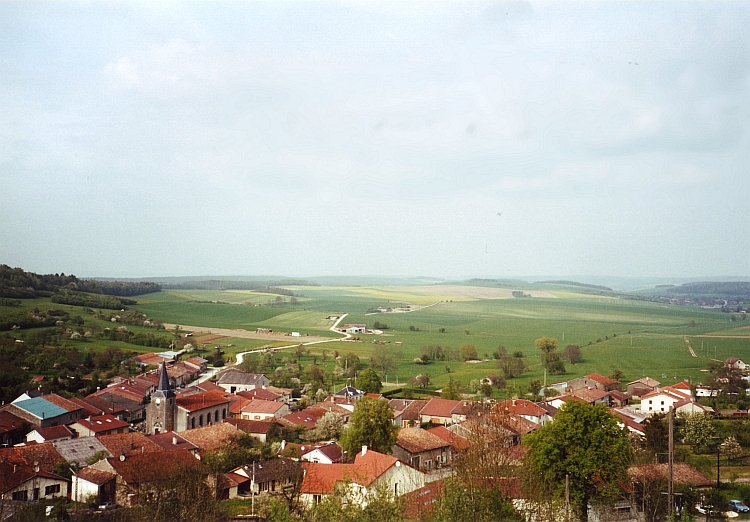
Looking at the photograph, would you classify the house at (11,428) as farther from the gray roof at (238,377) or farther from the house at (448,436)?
the house at (448,436)

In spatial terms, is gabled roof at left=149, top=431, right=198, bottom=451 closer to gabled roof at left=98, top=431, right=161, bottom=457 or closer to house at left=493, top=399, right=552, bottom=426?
gabled roof at left=98, top=431, right=161, bottom=457

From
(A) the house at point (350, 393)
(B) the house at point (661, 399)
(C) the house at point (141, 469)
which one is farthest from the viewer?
(A) the house at point (350, 393)

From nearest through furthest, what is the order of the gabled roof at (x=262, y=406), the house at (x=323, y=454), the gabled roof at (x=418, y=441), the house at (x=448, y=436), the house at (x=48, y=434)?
1. the house at (x=323, y=454)
2. the gabled roof at (x=418, y=441)
3. the house at (x=48, y=434)
4. the house at (x=448, y=436)
5. the gabled roof at (x=262, y=406)

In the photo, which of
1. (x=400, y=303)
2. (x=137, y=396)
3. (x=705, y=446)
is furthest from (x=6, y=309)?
(x=400, y=303)

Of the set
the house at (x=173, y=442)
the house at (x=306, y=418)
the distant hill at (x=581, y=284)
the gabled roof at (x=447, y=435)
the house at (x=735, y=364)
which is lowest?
the house at (x=306, y=418)

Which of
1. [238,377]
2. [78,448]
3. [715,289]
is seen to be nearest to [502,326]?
[715,289]

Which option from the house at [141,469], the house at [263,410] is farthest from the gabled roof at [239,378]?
the house at [141,469]
